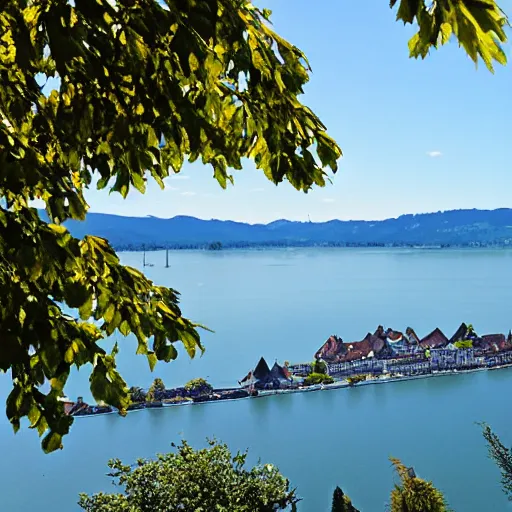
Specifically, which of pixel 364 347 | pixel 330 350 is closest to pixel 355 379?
pixel 330 350

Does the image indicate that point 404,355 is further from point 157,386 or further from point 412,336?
point 157,386

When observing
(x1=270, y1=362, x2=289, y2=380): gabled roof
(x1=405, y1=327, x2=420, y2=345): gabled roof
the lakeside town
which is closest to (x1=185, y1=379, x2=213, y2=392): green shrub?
the lakeside town

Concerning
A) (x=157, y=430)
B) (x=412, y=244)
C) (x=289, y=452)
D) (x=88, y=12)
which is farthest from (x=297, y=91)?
(x=412, y=244)

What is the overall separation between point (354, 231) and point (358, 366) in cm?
10623

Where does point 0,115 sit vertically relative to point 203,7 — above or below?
below

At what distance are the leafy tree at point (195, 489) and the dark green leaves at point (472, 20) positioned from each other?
414 cm

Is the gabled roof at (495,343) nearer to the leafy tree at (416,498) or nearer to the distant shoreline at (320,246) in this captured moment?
the leafy tree at (416,498)

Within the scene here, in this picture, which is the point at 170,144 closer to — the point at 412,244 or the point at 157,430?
the point at 157,430

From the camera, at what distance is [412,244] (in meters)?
119

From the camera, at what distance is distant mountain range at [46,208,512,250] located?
112688 mm

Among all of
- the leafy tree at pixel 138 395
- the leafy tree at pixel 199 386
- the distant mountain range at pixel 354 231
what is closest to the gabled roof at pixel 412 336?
the leafy tree at pixel 199 386

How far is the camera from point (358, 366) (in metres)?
18.8

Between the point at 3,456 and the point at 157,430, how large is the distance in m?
3.26

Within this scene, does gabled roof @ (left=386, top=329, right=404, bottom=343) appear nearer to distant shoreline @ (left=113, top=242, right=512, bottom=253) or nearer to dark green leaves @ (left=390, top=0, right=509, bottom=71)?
dark green leaves @ (left=390, top=0, right=509, bottom=71)
